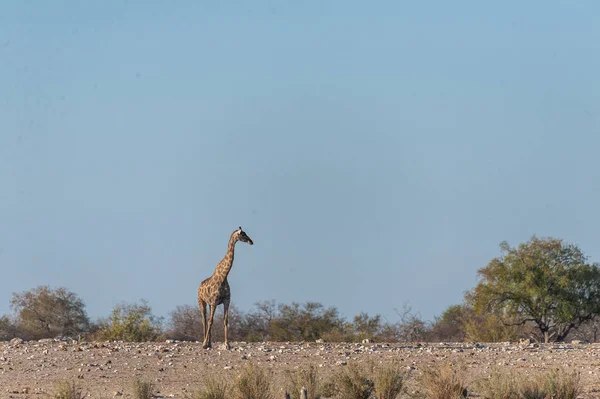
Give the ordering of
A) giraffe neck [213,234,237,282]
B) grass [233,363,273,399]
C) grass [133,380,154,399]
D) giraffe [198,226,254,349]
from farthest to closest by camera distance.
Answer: giraffe neck [213,234,237,282] < giraffe [198,226,254,349] < grass [133,380,154,399] < grass [233,363,273,399]

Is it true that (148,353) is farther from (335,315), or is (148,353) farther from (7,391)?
(335,315)

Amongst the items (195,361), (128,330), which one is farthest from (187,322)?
(195,361)

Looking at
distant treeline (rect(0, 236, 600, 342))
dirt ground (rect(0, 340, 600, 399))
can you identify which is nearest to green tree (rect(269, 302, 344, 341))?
distant treeline (rect(0, 236, 600, 342))

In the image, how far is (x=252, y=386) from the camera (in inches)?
644

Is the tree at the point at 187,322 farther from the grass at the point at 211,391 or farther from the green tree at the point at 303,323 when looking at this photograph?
the grass at the point at 211,391

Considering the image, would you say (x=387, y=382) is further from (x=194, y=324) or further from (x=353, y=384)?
(x=194, y=324)

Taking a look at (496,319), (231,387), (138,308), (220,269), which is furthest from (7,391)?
(496,319)

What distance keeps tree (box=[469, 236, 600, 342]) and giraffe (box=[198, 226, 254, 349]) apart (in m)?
19.2

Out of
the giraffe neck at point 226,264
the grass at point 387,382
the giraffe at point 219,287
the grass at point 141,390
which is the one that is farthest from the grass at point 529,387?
the giraffe neck at point 226,264

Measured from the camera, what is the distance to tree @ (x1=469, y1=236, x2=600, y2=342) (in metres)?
41.4

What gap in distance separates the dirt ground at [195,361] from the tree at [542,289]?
1521 centimetres

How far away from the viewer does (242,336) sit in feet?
140

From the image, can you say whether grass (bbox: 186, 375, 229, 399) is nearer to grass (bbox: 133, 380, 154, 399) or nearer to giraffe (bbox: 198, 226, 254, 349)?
grass (bbox: 133, 380, 154, 399)

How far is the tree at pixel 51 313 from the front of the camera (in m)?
44.8
